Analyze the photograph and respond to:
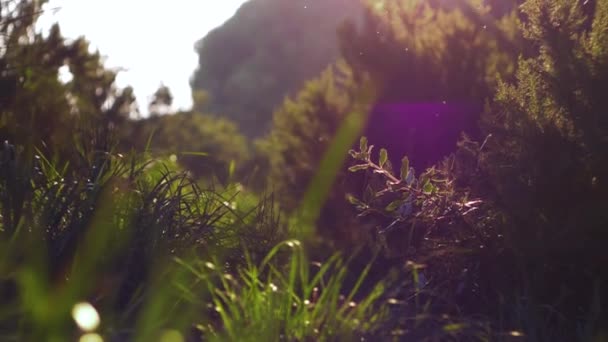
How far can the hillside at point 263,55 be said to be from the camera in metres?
43.4

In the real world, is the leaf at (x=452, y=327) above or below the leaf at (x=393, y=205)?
below

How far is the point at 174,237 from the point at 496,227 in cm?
161

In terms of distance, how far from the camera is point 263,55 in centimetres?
4709

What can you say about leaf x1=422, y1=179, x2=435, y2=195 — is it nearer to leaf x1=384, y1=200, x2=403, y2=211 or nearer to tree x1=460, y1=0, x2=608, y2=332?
leaf x1=384, y1=200, x2=403, y2=211

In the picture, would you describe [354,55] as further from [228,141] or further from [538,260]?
[228,141]

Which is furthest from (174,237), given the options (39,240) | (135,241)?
(39,240)

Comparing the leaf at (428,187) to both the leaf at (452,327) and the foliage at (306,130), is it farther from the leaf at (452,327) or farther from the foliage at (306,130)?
the foliage at (306,130)

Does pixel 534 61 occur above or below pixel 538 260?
above

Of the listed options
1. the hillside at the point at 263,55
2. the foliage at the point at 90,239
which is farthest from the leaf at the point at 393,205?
the hillside at the point at 263,55

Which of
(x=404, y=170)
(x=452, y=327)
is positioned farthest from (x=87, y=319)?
(x=404, y=170)

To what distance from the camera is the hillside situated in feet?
142

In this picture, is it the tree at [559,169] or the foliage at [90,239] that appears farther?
the tree at [559,169]

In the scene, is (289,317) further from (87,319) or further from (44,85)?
(44,85)

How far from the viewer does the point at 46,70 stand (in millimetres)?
8562
